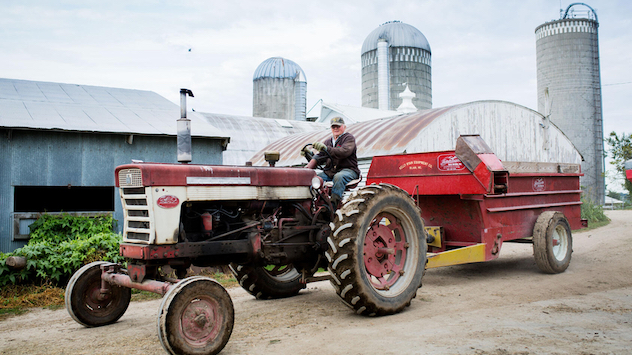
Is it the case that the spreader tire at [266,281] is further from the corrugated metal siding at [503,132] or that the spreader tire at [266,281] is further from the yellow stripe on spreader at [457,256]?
the corrugated metal siding at [503,132]

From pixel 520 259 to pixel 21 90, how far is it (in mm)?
11069

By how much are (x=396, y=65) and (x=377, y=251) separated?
2618cm

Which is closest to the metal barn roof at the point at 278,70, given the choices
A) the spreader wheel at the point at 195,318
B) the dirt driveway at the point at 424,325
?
the dirt driveway at the point at 424,325

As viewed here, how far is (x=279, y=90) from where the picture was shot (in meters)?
30.4

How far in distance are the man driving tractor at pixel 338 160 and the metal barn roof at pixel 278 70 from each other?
25210 millimetres

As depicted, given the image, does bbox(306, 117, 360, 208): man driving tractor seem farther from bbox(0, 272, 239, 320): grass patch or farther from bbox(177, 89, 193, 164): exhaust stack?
bbox(0, 272, 239, 320): grass patch

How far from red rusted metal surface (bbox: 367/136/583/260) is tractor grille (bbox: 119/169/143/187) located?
402cm

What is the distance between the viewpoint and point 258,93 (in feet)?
100

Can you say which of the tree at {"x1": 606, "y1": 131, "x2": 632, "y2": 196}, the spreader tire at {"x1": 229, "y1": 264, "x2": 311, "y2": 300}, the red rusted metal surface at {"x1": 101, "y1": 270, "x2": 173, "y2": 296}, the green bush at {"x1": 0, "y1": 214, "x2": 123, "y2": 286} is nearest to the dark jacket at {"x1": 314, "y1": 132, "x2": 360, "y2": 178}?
the spreader tire at {"x1": 229, "y1": 264, "x2": 311, "y2": 300}

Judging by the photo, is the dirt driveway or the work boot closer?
the dirt driveway

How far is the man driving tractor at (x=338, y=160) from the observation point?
5652mm

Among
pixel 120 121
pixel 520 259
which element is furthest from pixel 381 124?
pixel 120 121

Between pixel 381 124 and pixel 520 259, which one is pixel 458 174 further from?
pixel 381 124

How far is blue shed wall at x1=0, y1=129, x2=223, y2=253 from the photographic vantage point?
8.70 meters
